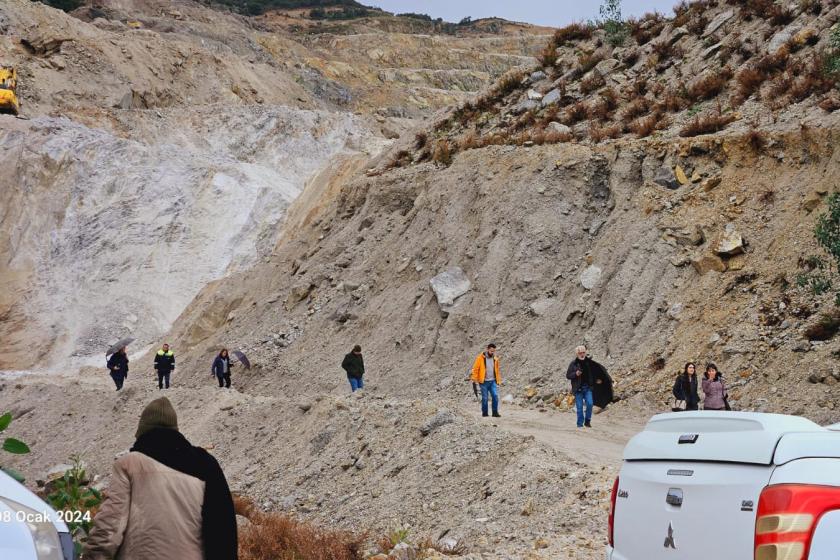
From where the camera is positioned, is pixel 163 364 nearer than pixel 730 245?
No

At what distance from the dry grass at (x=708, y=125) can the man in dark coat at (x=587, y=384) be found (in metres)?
9.61

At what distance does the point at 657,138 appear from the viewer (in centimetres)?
2467

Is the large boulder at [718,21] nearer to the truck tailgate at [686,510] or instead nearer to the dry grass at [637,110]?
the dry grass at [637,110]

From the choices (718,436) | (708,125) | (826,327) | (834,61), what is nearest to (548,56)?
(708,125)

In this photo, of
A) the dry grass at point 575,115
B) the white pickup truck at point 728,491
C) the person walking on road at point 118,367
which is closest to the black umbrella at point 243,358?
the person walking on road at point 118,367

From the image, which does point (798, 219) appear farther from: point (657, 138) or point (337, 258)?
point (337, 258)

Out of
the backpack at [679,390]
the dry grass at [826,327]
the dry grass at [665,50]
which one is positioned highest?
the dry grass at [665,50]

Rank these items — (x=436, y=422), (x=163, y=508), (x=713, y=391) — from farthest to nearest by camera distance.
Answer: (x=713, y=391), (x=436, y=422), (x=163, y=508)

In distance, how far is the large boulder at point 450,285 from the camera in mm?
24562

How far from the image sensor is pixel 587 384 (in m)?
16.3

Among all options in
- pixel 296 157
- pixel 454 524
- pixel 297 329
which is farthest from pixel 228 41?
pixel 454 524

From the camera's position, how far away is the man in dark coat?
16.2 metres

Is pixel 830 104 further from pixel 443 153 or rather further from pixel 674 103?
pixel 443 153

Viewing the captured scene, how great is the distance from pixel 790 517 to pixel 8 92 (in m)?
51.3
